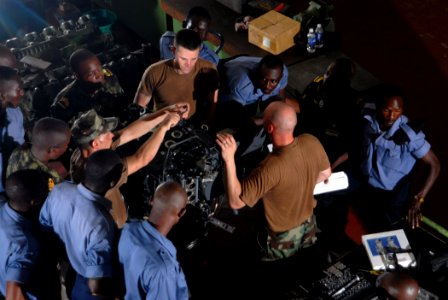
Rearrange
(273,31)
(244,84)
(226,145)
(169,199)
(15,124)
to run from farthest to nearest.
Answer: (273,31) < (244,84) < (15,124) < (226,145) < (169,199)

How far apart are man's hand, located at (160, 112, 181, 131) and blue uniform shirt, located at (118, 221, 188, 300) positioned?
1010 millimetres

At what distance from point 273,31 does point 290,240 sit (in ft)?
8.47

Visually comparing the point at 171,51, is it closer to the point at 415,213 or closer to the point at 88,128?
the point at 88,128

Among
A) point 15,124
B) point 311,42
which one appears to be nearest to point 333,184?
point 311,42

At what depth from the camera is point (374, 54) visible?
22.9ft

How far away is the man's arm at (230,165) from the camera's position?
342cm

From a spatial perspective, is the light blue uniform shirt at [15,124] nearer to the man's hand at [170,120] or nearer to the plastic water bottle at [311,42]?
the man's hand at [170,120]

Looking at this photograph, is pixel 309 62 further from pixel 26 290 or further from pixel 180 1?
pixel 26 290

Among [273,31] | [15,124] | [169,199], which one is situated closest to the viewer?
[169,199]

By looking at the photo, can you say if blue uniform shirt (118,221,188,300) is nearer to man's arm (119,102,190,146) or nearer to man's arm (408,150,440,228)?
man's arm (119,102,190,146)

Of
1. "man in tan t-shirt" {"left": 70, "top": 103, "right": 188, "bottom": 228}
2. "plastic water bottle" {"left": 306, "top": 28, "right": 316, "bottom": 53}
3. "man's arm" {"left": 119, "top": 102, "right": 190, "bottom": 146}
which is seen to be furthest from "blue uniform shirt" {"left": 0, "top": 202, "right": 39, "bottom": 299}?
"plastic water bottle" {"left": 306, "top": 28, "right": 316, "bottom": 53}

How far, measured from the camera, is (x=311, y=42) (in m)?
5.52

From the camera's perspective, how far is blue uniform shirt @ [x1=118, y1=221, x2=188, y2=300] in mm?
2867

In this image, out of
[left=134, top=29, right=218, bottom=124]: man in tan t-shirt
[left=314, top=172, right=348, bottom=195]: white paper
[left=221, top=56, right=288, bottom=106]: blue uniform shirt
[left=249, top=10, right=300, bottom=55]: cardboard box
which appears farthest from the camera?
[left=249, top=10, right=300, bottom=55]: cardboard box
